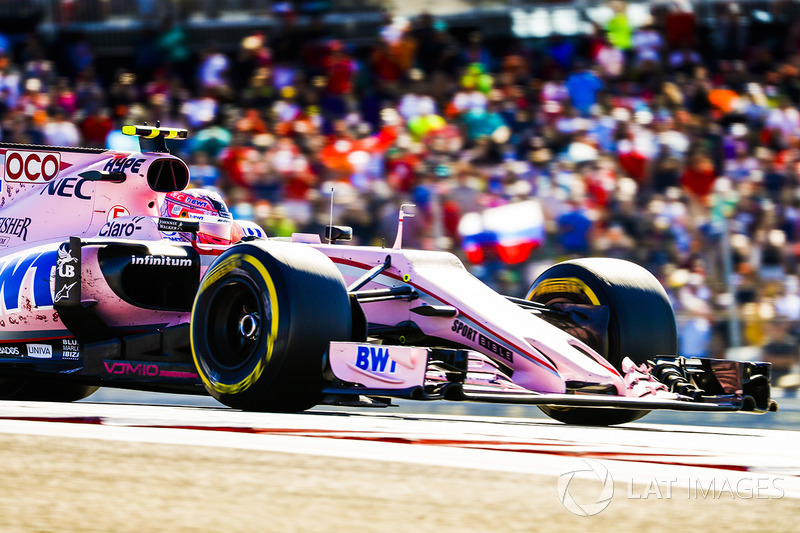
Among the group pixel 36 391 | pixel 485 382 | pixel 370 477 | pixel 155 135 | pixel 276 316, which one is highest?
pixel 155 135

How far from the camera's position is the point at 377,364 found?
5910 mm

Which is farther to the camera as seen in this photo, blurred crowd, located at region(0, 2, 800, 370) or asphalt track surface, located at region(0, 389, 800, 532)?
blurred crowd, located at region(0, 2, 800, 370)

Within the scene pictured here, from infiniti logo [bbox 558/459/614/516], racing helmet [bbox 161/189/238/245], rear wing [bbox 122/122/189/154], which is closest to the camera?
infiniti logo [bbox 558/459/614/516]

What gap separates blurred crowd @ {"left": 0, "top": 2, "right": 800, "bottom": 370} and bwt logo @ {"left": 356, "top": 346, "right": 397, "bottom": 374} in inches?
168

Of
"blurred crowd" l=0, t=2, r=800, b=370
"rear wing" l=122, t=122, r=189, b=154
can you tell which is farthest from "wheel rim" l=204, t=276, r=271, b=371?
"blurred crowd" l=0, t=2, r=800, b=370

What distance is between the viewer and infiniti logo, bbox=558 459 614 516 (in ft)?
12.0

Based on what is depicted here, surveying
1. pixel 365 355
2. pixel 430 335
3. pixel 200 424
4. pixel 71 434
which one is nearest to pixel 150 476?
pixel 71 434

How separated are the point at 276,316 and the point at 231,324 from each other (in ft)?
2.00

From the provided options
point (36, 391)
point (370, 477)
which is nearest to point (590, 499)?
point (370, 477)

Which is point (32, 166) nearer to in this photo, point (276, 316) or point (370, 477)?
point (276, 316)

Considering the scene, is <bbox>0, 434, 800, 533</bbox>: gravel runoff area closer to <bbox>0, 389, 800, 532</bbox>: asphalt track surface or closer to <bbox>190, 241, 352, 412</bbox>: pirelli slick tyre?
<bbox>0, 389, 800, 532</bbox>: asphalt track surface

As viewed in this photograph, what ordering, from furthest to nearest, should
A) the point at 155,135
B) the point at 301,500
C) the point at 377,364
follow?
the point at 155,135
the point at 377,364
the point at 301,500

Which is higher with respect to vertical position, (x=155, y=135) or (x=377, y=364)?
(x=155, y=135)

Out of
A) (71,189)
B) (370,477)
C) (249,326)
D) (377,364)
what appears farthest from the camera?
(71,189)
